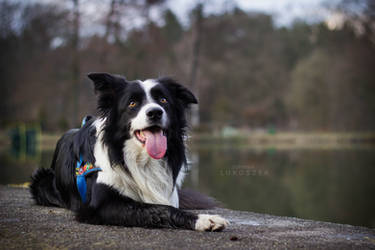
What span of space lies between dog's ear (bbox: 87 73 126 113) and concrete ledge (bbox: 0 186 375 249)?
124 cm

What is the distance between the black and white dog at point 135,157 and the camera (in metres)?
3.86

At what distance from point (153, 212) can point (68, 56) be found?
26.6 m

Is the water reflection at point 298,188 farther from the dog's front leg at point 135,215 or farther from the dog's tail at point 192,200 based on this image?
the dog's front leg at point 135,215

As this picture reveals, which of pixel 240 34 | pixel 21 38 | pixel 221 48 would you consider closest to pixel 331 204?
pixel 21 38

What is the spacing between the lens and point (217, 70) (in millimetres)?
41938

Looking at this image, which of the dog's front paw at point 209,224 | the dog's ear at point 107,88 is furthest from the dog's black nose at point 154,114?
the dog's front paw at point 209,224

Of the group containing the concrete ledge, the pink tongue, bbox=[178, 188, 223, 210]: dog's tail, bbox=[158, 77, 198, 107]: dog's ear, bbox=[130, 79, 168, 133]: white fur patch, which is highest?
bbox=[158, 77, 198, 107]: dog's ear

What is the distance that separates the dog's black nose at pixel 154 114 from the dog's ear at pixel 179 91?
662 millimetres

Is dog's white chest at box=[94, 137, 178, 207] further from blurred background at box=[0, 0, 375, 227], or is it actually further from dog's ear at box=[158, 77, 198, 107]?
blurred background at box=[0, 0, 375, 227]

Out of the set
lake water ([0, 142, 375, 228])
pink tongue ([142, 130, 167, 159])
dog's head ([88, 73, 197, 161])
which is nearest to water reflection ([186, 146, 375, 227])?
lake water ([0, 142, 375, 228])

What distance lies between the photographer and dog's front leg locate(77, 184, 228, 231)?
3.73 meters

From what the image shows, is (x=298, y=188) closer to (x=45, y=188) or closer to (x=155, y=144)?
(x=45, y=188)

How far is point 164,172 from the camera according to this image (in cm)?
438

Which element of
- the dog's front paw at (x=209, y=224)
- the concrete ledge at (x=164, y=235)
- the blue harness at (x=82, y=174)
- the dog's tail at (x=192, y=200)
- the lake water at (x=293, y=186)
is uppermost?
the blue harness at (x=82, y=174)
